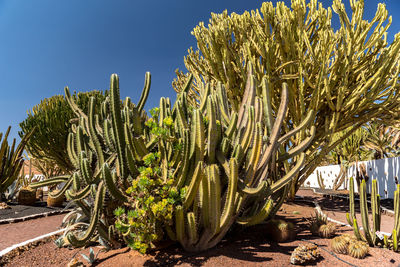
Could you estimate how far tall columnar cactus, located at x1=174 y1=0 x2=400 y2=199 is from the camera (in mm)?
6168

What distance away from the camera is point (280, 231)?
12.2 feet

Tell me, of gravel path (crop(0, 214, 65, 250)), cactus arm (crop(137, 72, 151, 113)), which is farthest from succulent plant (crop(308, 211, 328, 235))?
gravel path (crop(0, 214, 65, 250))

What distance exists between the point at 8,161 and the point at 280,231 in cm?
1020

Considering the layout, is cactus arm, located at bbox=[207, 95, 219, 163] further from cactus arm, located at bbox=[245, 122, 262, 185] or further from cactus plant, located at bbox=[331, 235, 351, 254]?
cactus plant, located at bbox=[331, 235, 351, 254]

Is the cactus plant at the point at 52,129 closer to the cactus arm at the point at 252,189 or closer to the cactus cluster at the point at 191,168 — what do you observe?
the cactus cluster at the point at 191,168

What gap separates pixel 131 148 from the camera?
329 cm

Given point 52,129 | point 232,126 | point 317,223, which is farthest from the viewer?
point 52,129

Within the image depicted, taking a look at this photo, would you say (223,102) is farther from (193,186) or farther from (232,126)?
(193,186)

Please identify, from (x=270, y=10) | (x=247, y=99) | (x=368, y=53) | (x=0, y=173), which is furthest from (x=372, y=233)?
(x=0, y=173)

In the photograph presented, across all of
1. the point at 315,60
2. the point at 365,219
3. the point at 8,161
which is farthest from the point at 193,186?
the point at 8,161

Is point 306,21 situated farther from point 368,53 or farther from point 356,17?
point 368,53

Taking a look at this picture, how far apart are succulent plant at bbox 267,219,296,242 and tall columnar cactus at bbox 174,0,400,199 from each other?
3.16m

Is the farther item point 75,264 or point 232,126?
point 232,126

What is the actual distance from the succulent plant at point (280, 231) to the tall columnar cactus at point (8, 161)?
9.18 m
